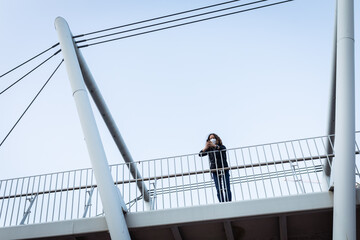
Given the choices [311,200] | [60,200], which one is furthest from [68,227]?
[311,200]

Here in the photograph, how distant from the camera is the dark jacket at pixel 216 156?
1013 cm

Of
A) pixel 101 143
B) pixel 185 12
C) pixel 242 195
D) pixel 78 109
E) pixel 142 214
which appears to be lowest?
pixel 142 214

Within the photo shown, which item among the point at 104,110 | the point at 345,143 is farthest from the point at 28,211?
the point at 345,143

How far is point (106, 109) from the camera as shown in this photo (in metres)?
12.6

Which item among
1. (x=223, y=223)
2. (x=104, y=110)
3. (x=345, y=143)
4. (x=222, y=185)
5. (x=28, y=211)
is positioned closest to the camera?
(x=345, y=143)

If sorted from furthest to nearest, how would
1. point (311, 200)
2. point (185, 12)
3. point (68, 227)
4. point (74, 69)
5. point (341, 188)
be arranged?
point (185, 12)
point (74, 69)
point (68, 227)
point (311, 200)
point (341, 188)

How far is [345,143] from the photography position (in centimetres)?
779

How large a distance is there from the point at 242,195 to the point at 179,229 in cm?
162

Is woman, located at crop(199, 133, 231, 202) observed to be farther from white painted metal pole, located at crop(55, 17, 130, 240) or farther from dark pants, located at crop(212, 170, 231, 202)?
white painted metal pole, located at crop(55, 17, 130, 240)

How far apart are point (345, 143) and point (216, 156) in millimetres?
3497

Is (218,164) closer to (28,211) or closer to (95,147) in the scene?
(95,147)

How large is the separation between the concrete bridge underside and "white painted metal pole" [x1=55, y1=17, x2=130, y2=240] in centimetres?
71

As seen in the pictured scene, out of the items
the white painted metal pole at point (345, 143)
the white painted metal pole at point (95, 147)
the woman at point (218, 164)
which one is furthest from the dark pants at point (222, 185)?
the white painted metal pole at point (345, 143)

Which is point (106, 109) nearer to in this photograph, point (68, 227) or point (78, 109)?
point (78, 109)
